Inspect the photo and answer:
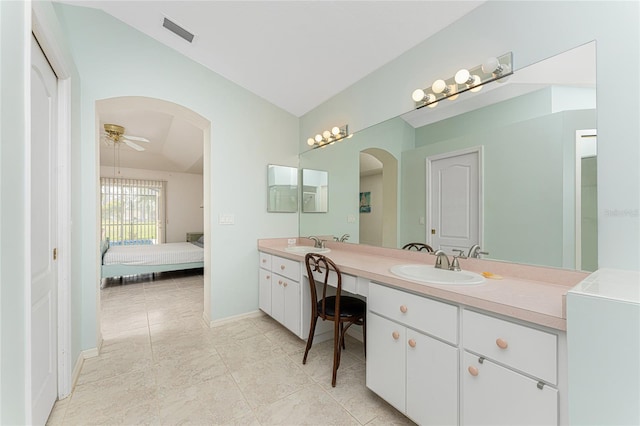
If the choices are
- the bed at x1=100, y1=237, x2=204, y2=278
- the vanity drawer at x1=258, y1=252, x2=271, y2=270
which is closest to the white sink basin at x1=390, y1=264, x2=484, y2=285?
the vanity drawer at x1=258, y1=252, x2=271, y2=270

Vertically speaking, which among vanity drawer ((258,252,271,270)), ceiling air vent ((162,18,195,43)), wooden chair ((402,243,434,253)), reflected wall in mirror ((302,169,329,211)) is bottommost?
vanity drawer ((258,252,271,270))

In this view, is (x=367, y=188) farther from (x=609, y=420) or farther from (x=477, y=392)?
(x=609, y=420)

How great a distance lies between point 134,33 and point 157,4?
497mm

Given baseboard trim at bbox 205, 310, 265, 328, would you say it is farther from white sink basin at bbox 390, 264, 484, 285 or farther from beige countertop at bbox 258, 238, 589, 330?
white sink basin at bbox 390, 264, 484, 285

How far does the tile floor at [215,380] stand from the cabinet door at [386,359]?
0.54 ft

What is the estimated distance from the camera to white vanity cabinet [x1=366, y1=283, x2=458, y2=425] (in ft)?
4.10

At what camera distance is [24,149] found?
1.02 meters

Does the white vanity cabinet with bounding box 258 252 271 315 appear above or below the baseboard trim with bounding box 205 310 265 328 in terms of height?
above

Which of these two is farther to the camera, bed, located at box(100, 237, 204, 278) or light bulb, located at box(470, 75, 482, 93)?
bed, located at box(100, 237, 204, 278)

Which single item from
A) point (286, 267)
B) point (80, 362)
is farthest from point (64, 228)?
point (286, 267)

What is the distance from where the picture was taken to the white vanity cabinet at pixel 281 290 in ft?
7.92

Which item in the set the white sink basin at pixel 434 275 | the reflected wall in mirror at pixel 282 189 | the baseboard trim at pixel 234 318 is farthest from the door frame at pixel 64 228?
the white sink basin at pixel 434 275

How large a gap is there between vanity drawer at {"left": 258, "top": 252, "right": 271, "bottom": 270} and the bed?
2512 millimetres

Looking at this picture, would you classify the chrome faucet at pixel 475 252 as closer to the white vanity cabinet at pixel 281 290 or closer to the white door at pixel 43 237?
the white vanity cabinet at pixel 281 290
